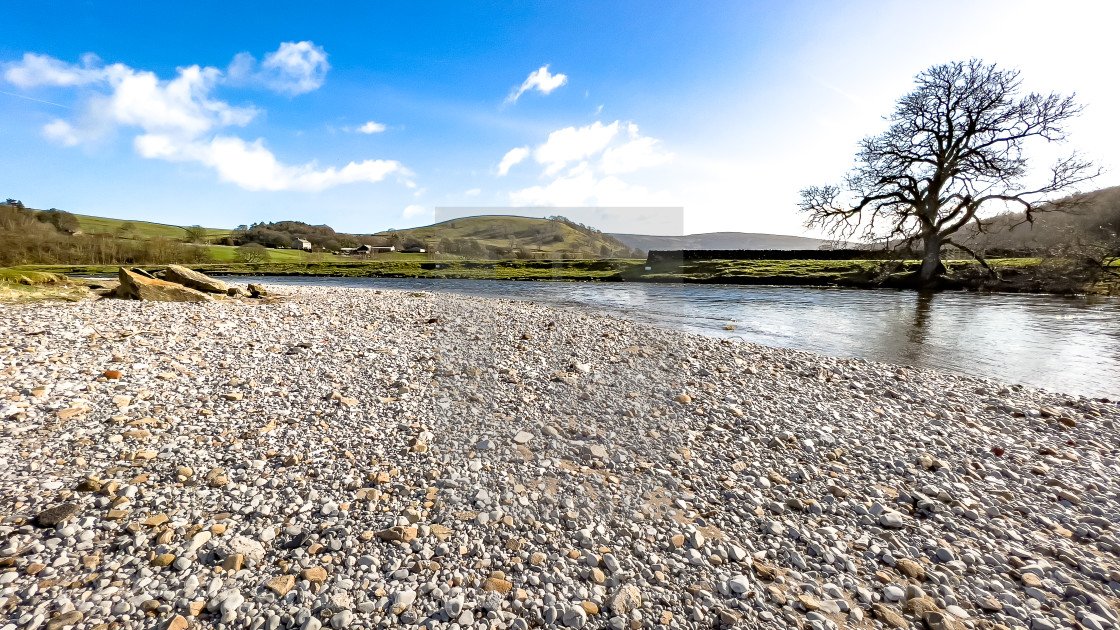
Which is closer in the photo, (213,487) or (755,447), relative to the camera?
(213,487)

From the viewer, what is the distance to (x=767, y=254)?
7181 centimetres

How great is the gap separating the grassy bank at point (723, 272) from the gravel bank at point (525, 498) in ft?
105

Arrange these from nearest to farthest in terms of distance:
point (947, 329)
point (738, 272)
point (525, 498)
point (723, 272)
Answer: point (525, 498), point (947, 329), point (738, 272), point (723, 272)

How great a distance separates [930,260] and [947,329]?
20.1m

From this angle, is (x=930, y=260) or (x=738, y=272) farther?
(x=738, y=272)

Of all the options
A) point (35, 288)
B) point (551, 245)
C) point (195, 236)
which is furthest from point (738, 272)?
point (195, 236)

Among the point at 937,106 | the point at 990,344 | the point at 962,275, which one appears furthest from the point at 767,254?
the point at 990,344

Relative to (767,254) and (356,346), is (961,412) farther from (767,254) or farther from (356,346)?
(767,254)

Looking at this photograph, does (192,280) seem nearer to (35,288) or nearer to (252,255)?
(35,288)

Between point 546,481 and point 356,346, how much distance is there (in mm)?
7642

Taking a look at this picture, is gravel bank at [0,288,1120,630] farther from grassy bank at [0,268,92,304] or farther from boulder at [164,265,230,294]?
boulder at [164,265,230,294]

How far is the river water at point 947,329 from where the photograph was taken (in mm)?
11805

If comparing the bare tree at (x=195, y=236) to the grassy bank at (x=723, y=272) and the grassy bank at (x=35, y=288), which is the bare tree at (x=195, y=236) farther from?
the grassy bank at (x=35, y=288)

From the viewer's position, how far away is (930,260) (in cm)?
3316
